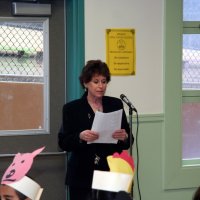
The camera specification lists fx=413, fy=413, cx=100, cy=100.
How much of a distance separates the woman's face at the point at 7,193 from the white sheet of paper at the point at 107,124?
1.00 meters

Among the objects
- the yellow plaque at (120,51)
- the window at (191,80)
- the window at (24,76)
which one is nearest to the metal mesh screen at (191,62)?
the window at (191,80)

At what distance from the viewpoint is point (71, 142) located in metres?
2.34

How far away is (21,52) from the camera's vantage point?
2.82m

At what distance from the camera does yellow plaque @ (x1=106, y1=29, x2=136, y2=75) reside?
2.87 metres

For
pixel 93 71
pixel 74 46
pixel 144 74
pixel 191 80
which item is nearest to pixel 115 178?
pixel 93 71

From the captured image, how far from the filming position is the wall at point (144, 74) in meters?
2.84

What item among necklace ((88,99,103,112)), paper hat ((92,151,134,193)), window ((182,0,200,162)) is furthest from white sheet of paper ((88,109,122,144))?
paper hat ((92,151,134,193))

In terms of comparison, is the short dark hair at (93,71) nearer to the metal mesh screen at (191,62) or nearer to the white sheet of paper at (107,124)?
the white sheet of paper at (107,124)

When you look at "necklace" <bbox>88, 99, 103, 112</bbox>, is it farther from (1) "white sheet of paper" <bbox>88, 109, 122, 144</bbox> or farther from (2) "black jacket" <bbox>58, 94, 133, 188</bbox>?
(1) "white sheet of paper" <bbox>88, 109, 122, 144</bbox>

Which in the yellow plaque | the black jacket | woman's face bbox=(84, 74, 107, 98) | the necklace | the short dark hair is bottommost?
the black jacket

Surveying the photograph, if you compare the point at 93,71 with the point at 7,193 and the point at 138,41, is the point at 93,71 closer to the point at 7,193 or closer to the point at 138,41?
the point at 138,41

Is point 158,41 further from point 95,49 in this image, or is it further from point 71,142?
point 71,142

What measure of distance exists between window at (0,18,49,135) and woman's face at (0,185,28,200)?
5.11 ft

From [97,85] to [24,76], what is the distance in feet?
2.34
